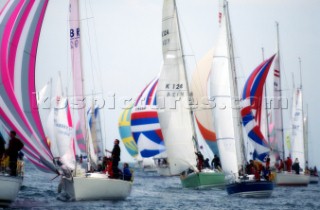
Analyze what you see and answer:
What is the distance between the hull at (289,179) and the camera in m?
41.9

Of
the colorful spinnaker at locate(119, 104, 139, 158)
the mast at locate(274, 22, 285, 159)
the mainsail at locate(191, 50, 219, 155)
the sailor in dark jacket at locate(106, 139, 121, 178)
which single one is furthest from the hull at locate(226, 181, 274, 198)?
the colorful spinnaker at locate(119, 104, 139, 158)

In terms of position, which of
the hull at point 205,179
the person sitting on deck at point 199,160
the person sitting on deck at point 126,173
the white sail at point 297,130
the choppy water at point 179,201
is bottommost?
the choppy water at point 179,201

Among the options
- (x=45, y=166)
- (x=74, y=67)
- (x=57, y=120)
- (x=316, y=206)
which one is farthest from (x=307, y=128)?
(x=45, y=166)

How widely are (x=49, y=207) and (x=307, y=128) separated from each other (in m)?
38.2

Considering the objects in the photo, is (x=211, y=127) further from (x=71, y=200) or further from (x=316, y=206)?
(x=71, y=200)

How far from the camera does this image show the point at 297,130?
47844 mm

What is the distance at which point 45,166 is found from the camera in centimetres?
2283

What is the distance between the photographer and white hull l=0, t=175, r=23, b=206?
21.7 meters

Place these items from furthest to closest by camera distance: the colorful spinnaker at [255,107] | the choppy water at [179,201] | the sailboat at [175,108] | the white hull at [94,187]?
the colorful spinnaker at [255,107] < the sailboat at [175,108] < the white hull at [94,187] < the choppy water at [179,201]

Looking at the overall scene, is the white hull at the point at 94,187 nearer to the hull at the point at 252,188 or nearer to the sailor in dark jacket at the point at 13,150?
the sailor in dark jacket at the point at 13,150

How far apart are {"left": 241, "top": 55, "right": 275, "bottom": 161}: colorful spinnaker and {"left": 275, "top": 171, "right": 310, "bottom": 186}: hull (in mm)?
3509

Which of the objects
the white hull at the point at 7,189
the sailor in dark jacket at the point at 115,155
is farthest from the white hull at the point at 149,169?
the white hull at the point at 7,189

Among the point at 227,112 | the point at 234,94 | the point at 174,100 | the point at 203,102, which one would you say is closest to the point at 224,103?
the point at 227,112

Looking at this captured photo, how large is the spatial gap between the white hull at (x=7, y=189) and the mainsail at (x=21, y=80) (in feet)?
3.10
